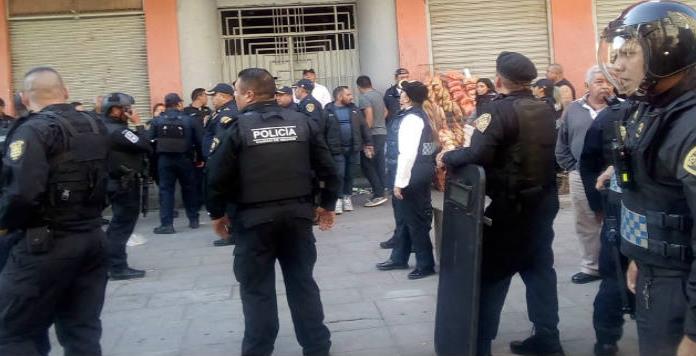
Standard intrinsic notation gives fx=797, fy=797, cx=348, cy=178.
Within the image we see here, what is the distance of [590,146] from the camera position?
5656mm

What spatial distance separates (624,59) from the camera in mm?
3182

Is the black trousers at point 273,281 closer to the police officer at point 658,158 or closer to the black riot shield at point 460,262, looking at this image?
the black riot shield at point 460,262

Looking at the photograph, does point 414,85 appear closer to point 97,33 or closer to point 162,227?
point 162,227

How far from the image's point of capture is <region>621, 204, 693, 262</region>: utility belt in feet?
9.59

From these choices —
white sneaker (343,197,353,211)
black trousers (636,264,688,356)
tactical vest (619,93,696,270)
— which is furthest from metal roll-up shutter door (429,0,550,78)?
black trousers (636,264,688,356)

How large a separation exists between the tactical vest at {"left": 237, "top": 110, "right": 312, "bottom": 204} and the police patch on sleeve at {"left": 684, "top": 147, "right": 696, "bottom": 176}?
9.14 feet

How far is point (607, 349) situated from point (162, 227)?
7166mm

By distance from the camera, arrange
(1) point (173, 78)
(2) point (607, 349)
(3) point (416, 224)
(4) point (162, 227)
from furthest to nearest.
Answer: (1) point (173, 78)
(4) point (162, 227)
(3) point (416, 224)
(2) point (607, 349)

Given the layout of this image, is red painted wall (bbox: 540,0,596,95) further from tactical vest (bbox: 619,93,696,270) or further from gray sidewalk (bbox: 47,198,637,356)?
tactical vest (bbox: 619,93,696,270)

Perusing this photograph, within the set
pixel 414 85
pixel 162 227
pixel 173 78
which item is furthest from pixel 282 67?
pixel 414 85

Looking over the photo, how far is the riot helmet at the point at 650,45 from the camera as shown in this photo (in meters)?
3.04

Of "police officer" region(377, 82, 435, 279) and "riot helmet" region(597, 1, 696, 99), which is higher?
"riot helmet" region(597, 1, 696, 99)

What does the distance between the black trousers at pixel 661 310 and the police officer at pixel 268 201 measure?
2.51m

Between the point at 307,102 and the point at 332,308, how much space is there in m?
4.83
